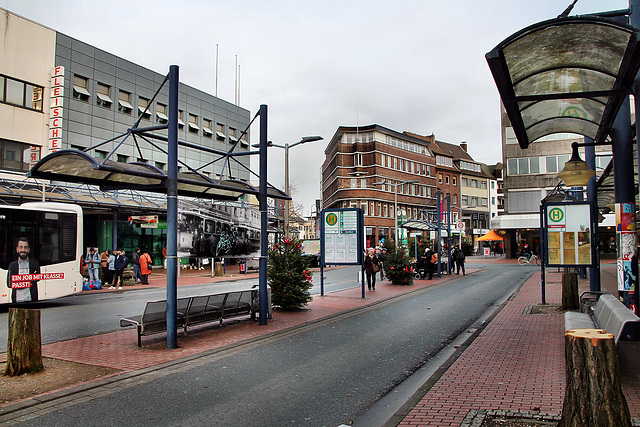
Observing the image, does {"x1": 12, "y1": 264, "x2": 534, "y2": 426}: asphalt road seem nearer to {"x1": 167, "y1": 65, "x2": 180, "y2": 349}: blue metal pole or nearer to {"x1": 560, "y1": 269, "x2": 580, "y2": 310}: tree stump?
{"x1": 167, "y1": 65, "x2": 180, "y2": 349}: blue metal pole

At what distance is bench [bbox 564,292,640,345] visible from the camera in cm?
566

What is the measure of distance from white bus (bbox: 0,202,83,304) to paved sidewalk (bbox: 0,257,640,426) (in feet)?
18.9

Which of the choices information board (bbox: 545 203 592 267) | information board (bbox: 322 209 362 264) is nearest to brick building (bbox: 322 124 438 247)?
information board (bbox: 322 209 362 264)

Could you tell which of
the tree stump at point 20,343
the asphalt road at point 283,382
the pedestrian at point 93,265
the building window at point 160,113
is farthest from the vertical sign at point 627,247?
the building window at point 160,113

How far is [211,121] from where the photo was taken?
43.3 m

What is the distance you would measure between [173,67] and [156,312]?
4.25 meters

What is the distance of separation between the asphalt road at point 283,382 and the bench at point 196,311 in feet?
4.48

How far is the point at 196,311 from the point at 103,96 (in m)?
27.9

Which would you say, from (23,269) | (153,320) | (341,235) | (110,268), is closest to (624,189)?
(153,320)

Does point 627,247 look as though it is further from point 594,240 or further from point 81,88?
point 81,88

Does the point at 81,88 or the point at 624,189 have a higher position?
the point at 81,88

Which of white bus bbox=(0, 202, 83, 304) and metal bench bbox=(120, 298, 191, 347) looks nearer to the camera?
metal bench bbox=(120, 298, 191, 347)

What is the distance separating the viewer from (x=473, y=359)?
778cm

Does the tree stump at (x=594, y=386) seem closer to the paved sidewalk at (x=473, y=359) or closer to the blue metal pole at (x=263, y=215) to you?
the paved sidewalk at (x=473, y=359)
